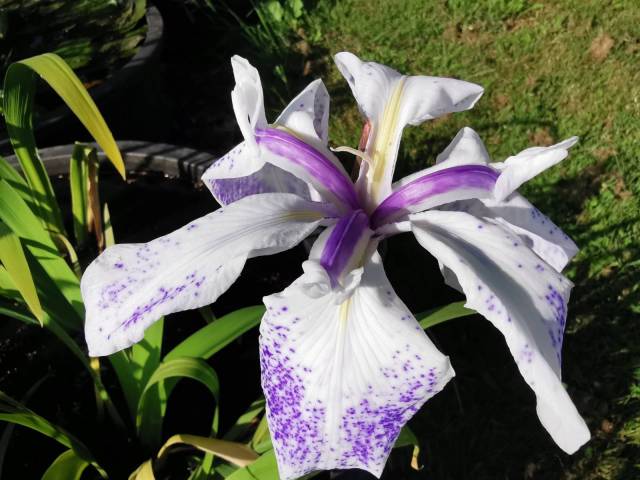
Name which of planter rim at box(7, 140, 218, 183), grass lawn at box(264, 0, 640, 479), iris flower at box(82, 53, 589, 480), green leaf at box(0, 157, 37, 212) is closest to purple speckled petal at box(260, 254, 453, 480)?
iris flower at box(82, 53, 589, 480)

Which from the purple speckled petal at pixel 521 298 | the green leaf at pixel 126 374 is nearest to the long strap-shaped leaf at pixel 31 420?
the green leaf at pixel 126 374

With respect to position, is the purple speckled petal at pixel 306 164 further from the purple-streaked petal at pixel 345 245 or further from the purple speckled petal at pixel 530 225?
the purple speckled petal at pixel 530 225

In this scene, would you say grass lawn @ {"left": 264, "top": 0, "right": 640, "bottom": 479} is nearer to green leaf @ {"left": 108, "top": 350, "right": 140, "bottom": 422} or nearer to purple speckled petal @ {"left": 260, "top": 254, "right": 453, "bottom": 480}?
green leaf @ {"left": 108, "top": 350, "right": 140, "bottom": 422}

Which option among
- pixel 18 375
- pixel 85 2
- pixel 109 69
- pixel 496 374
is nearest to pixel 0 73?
pixel 109 69

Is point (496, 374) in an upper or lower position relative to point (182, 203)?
lower

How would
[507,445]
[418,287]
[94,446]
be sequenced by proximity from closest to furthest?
[94,446]
[507,445]
[418,287]

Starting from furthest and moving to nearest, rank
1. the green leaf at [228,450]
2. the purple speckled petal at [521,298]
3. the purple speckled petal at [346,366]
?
1. the green leaf at [228,450]
2. the purple speckled petal at [346,366]
3. the purple speckled petal at [521,298]

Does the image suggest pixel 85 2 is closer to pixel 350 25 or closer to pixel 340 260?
pixel 350 25
